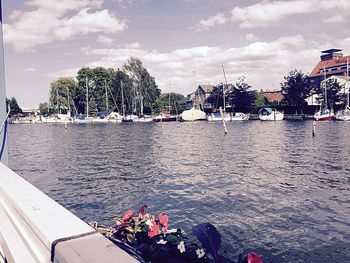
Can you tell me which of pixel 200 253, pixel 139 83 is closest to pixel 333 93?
pixel 139 83

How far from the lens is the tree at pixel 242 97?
8569 cm

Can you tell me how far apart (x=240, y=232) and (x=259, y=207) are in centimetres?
246

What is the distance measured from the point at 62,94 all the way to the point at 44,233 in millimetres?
120491

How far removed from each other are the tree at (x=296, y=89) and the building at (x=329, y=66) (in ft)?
97.9

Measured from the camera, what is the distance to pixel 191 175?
55.3ft

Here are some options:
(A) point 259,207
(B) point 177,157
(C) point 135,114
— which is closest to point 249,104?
(C) point 135,114

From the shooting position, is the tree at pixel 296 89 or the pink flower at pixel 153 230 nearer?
the pink flower at pixel 153 230

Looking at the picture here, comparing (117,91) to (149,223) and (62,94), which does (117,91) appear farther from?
(149,223)

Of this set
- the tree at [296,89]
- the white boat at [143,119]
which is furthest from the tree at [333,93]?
the white boat at [143,119]

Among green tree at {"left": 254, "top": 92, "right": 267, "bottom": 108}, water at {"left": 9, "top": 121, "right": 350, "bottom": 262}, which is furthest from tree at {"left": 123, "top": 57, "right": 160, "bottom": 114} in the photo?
water at {"left": 9, "top": 121, "right": 350, "bottom": 262}

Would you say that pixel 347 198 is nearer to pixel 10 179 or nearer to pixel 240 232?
pixel 240 232

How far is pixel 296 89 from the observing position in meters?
77.1

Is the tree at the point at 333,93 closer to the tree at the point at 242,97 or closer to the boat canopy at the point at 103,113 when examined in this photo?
the tree at the point at 242,97

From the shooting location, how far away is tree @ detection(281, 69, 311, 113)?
7712 centimetres
